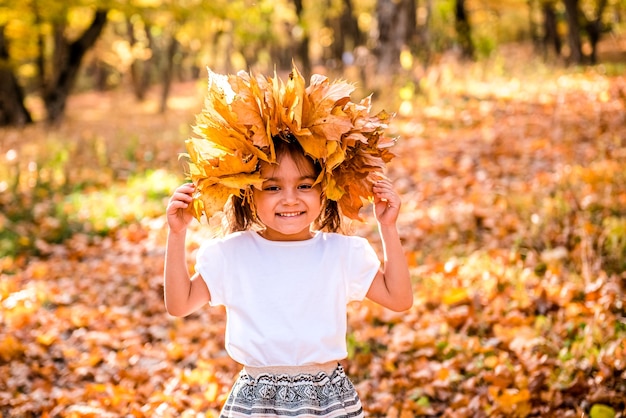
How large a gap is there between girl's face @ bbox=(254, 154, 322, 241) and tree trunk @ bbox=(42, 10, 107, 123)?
1536 cm

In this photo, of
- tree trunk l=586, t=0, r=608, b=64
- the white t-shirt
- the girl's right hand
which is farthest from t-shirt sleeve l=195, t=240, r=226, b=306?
tree trunk l=586, t=0, r=608, b=64

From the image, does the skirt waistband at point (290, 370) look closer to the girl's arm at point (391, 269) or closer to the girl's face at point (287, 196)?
the girl's arm at point (391, 269)

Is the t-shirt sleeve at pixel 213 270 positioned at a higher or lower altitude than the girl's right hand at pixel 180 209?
lower

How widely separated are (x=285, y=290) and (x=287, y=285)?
2 centimetres

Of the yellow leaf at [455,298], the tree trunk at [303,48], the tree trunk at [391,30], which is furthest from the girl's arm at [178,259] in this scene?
the tree trunk at [303,48]

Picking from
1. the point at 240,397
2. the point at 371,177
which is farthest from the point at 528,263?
the point at 240,397

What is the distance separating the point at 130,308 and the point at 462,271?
275 cm

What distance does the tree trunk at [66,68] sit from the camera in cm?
1641

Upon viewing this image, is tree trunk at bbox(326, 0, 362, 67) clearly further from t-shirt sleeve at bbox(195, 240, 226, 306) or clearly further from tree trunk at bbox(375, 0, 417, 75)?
t-shirt sleeve at bbox(195, 240, 226, 306)

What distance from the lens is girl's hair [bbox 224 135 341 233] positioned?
2.31 metres

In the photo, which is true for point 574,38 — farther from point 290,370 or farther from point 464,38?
point 290,370

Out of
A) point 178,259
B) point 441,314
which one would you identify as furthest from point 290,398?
point 441,314

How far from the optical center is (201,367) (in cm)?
431

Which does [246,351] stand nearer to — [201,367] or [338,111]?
[338,111]
